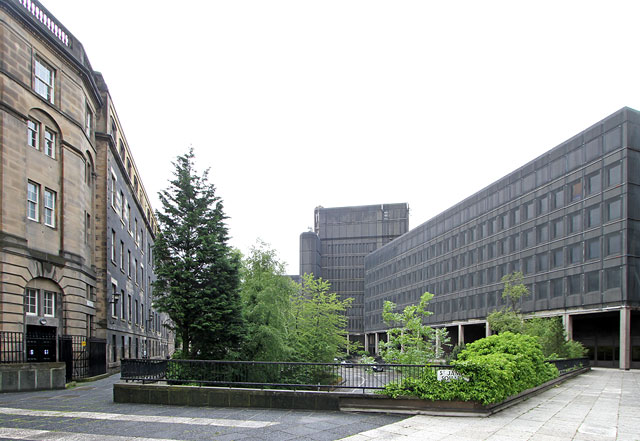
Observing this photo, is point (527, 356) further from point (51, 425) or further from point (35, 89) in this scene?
point (35, 89)

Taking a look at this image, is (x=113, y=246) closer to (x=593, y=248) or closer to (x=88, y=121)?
(x=88, y=121)

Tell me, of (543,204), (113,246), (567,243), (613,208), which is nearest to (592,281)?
(567,243)

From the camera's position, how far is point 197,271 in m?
23.4

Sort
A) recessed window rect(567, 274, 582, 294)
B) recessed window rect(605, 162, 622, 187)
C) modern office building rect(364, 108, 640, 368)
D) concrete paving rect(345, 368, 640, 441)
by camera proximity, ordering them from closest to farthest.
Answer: concrete paving rect(345, 368, 640, 441), modern office building rect(364, 108, 640, 368), recessed window rect(605, 162, 622, 187), recessed window rect(567, 274, 582, 294)

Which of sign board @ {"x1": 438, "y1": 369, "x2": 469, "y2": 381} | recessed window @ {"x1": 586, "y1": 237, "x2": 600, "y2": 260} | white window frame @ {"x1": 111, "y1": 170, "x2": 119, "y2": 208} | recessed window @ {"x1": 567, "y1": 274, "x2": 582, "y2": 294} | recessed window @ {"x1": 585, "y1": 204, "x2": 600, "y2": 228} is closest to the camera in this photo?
sign board @ {"x1": 438, "y1": 369, "x2": 469, "y2": 381}

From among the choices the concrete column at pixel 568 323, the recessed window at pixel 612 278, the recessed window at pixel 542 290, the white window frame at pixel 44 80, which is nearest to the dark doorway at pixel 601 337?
the concrete column at pixel 568 323

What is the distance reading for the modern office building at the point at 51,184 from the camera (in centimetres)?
2295

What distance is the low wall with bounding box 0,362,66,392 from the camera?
19688 millimetres

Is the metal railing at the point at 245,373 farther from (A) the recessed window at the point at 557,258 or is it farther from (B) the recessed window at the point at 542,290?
(B) the recessed window at the point at 542,290

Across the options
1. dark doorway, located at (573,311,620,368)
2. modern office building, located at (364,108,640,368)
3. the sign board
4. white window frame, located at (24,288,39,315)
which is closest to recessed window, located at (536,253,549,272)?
modern office building, located at (364,108,640,368)

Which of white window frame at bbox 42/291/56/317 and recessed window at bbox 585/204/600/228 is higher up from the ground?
recessed window at bbox 585/204/600/228

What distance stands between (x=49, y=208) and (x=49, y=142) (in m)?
3.39

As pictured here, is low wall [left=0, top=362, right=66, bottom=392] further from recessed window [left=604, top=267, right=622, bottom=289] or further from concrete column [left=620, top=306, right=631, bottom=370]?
recessed window [left=604, top=267, right=622, bottom=289]

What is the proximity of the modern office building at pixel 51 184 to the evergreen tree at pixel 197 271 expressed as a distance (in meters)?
5.98
